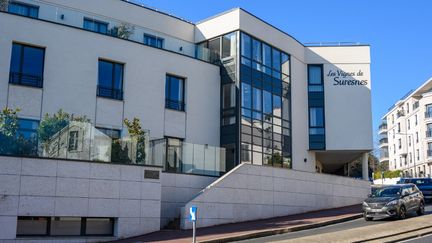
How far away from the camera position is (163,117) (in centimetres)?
2789

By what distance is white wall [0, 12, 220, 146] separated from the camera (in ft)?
76.7

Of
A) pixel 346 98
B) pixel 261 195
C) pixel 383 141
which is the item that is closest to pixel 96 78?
pixel 261 195

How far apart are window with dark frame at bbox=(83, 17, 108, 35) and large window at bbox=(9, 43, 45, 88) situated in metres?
4.19

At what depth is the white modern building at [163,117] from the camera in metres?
18.7

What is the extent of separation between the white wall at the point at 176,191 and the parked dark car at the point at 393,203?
7781mm

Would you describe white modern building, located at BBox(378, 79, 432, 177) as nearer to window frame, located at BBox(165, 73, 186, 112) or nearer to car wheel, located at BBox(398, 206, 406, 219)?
car wheel, located at BBox(398, 206, 406, 219)

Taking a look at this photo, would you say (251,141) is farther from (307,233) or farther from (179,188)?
(307,233)

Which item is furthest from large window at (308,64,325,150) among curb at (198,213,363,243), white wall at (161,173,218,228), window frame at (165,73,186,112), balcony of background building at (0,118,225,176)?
balcony of background building at (0,118,225,176)

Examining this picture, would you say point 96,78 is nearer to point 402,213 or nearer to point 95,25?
point 95,25

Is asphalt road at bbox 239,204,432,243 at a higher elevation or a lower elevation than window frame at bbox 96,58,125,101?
lower

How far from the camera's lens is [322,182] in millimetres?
28094

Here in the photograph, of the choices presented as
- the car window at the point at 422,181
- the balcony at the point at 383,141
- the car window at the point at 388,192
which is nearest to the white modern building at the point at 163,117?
the car window at the point at 422,181

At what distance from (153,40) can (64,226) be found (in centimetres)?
1496

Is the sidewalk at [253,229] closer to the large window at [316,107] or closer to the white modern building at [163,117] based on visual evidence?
the white modern building at [163,117]
